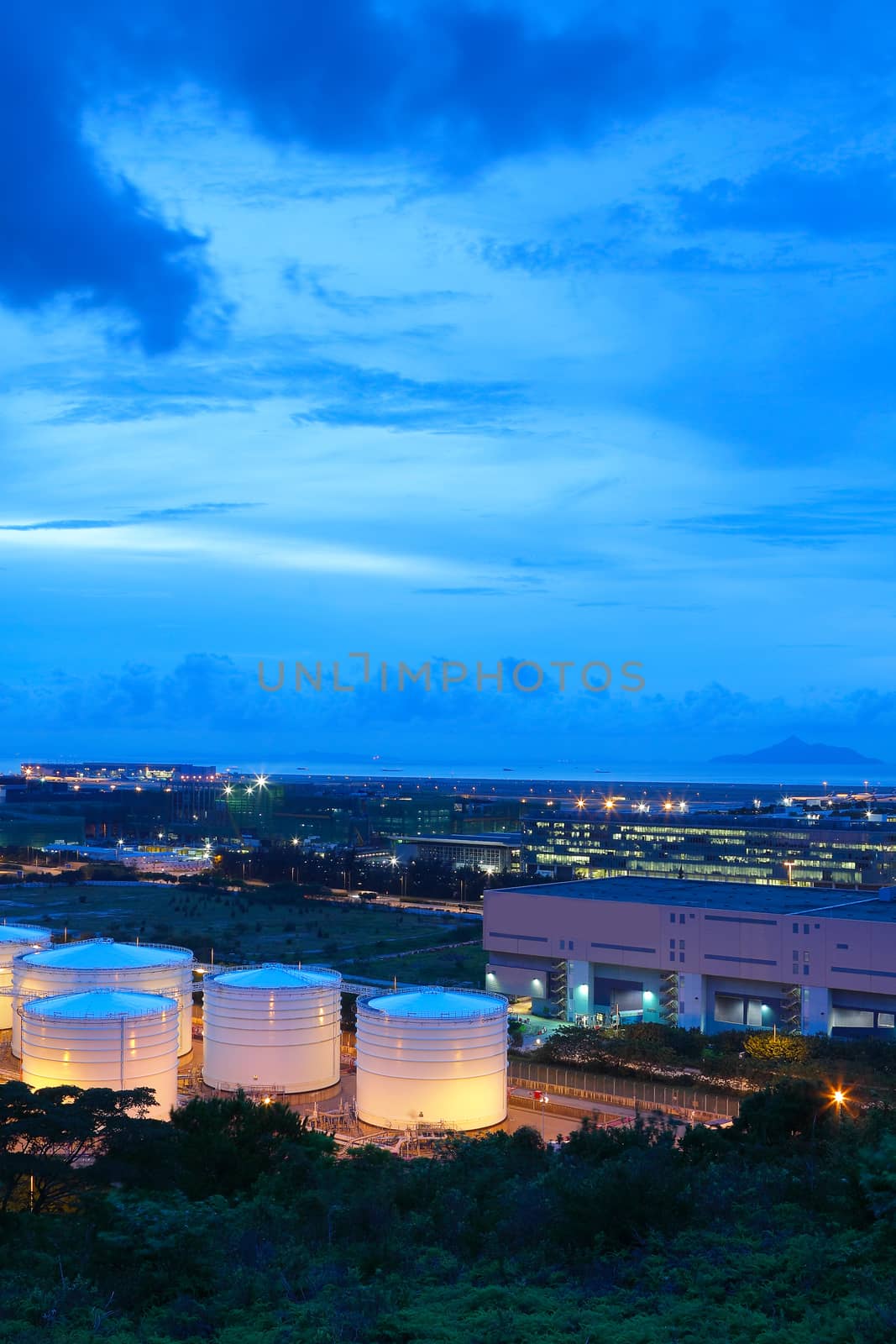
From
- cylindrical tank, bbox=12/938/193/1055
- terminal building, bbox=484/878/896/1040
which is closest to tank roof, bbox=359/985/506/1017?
cylindrical tank, bbox=12/938/193/1055

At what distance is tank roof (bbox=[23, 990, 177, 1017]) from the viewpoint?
30281mm

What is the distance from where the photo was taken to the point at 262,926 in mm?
66500

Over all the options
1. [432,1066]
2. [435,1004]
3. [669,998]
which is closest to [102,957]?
[435,1004]

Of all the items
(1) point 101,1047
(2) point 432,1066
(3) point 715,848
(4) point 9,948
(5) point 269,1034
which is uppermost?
(3) point 715,848

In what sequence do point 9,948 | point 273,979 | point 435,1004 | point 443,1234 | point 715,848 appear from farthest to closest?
point 715,848 → point 9,948 → point 273,979 → point 435,1004 → point 443,1234

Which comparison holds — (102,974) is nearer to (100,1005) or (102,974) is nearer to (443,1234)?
(100,1005)

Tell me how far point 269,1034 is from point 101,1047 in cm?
462

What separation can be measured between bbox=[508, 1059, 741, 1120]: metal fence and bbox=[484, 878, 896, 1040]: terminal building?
362 inches

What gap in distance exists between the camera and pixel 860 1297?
12758 millimetres

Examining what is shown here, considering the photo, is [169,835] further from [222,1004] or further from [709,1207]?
[709,1207]

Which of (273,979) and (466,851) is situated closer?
(273,979)

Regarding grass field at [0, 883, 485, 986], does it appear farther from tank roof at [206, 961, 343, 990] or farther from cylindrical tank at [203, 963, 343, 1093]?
cylindrical tank at [203, 963, 343, 1093]

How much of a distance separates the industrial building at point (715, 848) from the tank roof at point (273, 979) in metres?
33.3

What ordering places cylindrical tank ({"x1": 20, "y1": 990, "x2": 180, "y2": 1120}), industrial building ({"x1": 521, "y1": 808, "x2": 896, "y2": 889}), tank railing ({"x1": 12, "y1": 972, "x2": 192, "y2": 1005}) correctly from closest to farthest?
1. cylindrical tank ({"x1": 20, "y1": 990, "x2": 180, "y2": 1120})
2. tank railing ({"x1": 12, "y1": 972, "x2": 192, "y2": 1005})
3. industrial building ({"x1": 521, "y1": 808, "x2": 896, "y2": 889})
